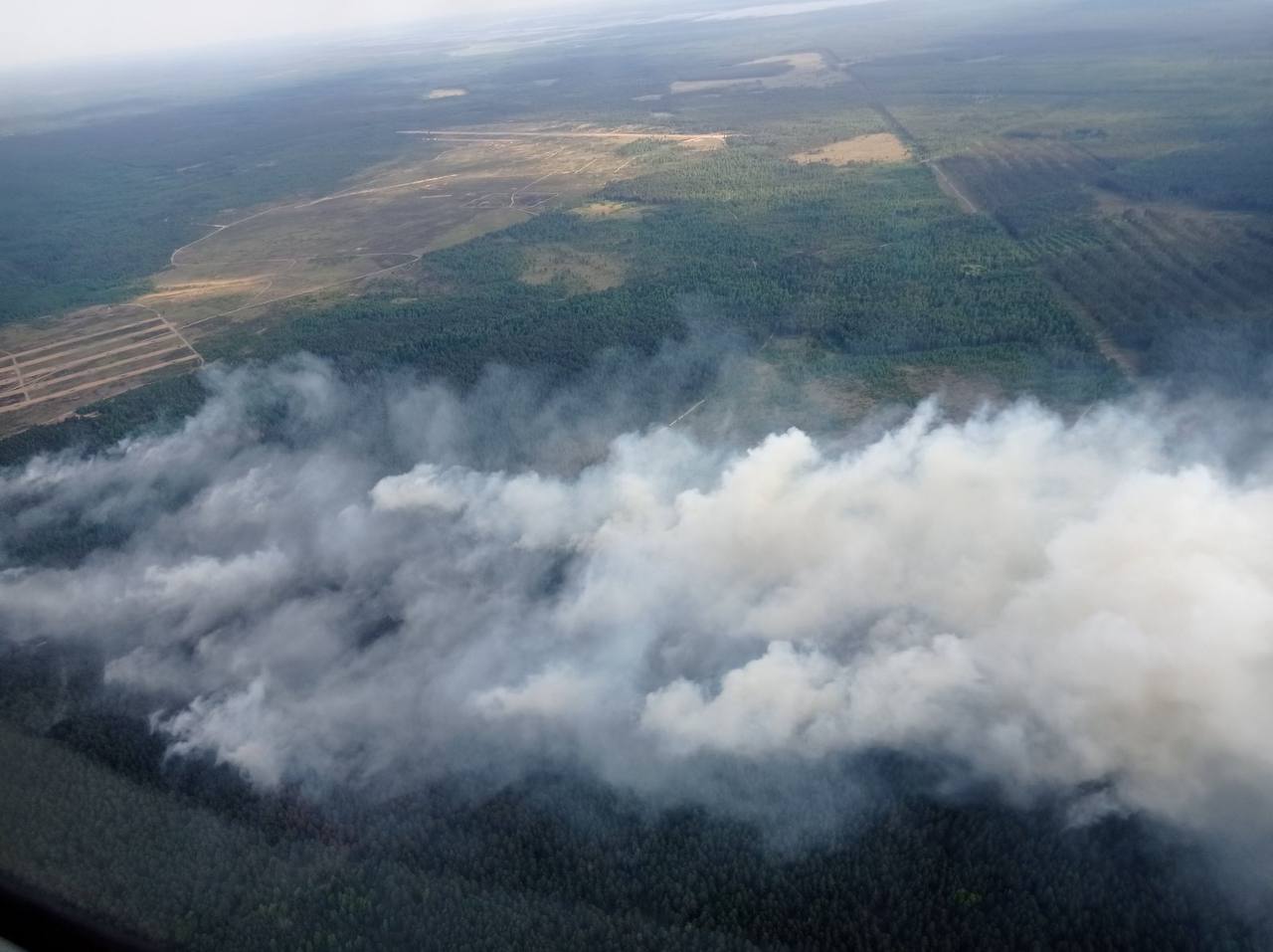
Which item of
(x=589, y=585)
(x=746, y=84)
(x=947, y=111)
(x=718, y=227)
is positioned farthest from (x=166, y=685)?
(x=746, y=84)

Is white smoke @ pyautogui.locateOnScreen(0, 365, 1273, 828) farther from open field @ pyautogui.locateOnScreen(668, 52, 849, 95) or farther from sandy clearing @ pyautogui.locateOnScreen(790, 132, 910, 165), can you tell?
open field @ pyautogui.locateOnScreen(668, 52, 849, 95)

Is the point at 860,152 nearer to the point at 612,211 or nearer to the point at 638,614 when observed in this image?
the point at 612,211

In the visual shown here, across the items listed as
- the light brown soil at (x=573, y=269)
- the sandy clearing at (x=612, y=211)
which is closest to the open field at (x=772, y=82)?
the sandy clearing at (x=612, y=211)

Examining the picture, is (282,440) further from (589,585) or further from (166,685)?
(589,585)

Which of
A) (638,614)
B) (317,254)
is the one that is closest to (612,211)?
(317,254)

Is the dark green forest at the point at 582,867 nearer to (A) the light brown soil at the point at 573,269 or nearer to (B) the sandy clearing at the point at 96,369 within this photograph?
(B) the sandy clearing at the point at 96,369

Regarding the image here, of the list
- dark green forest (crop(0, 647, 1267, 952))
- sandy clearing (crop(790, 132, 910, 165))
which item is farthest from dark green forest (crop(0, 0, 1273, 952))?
sandy clearing (crop(790, 132, 910, 165))

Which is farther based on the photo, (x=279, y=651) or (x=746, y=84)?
(x=746, y=84)

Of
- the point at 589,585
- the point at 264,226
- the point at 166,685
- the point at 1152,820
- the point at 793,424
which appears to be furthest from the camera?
the point at 264,226

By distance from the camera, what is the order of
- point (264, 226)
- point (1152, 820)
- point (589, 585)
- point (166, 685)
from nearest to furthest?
1. point (1152, 820)
2. point (166, 685)
3. point (589, 585)
4. point (264, 226)
